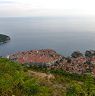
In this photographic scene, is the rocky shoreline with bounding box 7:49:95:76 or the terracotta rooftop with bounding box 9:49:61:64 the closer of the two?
the rocky shoreline with bounding box 7:49:95:76

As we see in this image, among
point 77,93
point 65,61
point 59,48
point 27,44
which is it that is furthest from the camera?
point 27,44

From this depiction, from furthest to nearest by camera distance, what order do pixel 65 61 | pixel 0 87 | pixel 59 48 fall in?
1. pixel 59 48
2. pixel 65 61
3. pixel 0 87

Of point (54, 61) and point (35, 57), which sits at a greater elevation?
point (54, 61)

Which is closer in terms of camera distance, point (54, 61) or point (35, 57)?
point (54, 61)

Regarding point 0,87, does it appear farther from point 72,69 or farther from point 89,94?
point 72,69

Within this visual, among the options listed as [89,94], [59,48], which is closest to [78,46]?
[59,48]

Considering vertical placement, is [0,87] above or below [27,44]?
above

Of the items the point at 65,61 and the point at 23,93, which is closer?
the point at 23,93

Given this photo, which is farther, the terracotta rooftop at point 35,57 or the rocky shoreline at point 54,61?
the terracotta rooftop at point 35,57

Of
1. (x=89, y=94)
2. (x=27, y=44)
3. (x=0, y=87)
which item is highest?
(x=0, y=87)

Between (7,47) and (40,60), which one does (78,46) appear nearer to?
(7,47)
